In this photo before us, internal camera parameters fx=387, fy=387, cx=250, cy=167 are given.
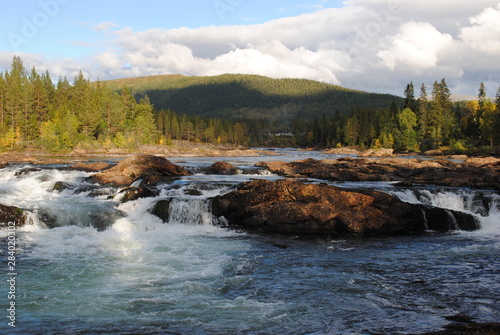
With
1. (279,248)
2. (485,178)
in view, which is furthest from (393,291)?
(485,178)

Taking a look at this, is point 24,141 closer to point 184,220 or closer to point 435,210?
point 184,220

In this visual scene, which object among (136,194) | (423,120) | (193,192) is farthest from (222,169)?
(423,120)

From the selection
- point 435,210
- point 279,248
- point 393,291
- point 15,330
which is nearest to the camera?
point 15,330

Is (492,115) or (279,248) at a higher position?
(492,115)

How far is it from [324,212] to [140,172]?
1790 centimetres

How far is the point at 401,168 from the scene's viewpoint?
3903 cm

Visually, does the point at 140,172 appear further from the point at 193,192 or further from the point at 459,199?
the point at 459,199

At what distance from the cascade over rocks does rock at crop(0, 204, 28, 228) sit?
24.9m

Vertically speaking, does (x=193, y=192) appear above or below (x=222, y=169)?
below

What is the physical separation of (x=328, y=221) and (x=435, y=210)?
664 cm

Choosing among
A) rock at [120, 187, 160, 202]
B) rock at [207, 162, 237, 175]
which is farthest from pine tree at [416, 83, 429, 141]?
rock at [120, 187, 160, 202]

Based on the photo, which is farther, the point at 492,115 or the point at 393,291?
the point at 492,115

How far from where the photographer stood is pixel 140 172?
33000 mm

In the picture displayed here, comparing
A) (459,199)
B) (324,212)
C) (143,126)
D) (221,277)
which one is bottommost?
(221,277)
